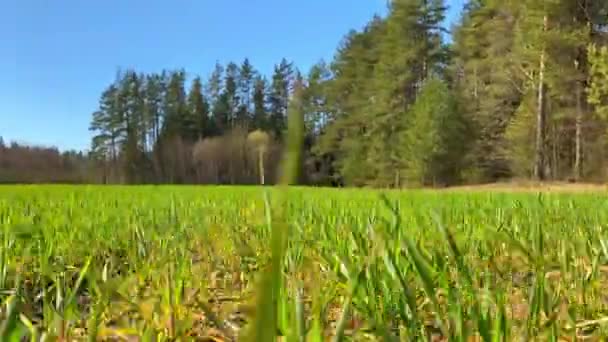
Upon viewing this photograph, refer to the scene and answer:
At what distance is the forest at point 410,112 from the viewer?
1722 centimetres

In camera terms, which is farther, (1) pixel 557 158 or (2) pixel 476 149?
(2) pixel 476 149

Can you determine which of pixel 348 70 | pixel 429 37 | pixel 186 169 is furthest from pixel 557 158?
pixel 186 169

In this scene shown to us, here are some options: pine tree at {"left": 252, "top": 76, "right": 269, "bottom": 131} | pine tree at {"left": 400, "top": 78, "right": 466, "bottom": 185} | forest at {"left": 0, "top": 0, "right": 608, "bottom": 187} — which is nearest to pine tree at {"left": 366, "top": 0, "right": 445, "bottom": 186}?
forest at {"left": 0, "top": 0, "right": 608, "bottom": 187}

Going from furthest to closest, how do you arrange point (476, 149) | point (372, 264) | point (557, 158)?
point (476, 149), point (557, 158), point (372, 264)

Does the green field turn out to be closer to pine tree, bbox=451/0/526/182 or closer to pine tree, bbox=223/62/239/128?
pine tree, bbox=451/0/526/182

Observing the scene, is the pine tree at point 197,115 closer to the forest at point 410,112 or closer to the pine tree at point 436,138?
the forest at point 410,112

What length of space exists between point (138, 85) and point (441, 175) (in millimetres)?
33564

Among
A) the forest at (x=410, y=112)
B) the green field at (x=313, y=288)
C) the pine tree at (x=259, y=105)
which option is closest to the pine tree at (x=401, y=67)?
the forest at (x=410, y=112)

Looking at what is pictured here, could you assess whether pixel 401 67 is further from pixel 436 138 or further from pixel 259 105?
pixel 259 105

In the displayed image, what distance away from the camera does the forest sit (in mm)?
17219

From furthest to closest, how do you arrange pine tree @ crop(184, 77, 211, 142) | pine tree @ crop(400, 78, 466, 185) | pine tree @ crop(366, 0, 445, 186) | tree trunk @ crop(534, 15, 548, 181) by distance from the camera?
pine tree @ crop(184, 77, 211, 142) → pine tree @ crop(366, 0, 445, 186) → pine tree @ crop(400, 78, 466, 185) → tree trunk @ crop(534, 15, 548, 181)

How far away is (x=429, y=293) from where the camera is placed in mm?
529

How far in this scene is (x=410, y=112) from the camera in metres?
25.1

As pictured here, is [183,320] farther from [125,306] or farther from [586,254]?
[586,254]
